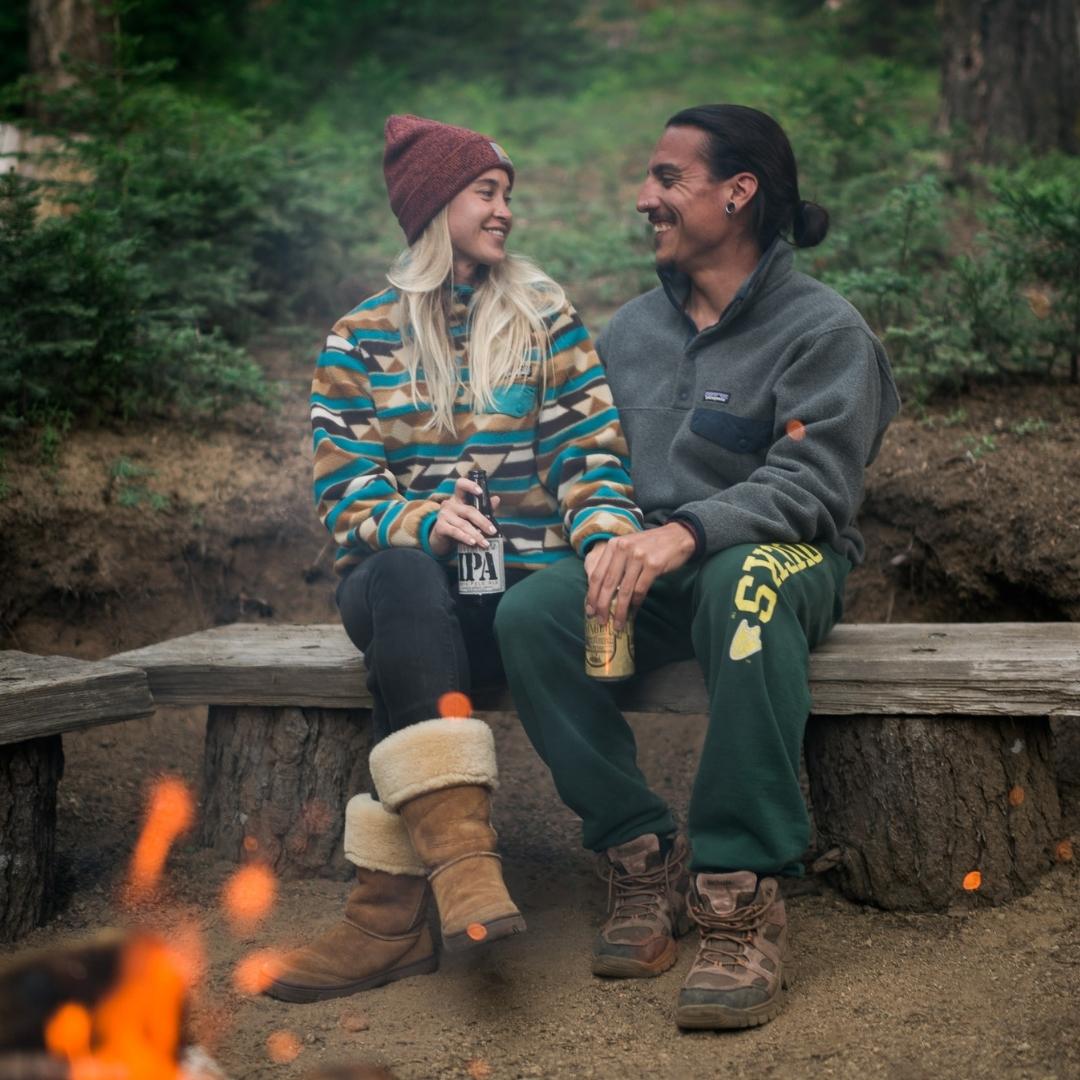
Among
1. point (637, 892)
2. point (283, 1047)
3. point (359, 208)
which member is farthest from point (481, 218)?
point (359, 208)

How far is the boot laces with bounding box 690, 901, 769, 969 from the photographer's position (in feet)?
9.37

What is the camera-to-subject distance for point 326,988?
3025 millimetres

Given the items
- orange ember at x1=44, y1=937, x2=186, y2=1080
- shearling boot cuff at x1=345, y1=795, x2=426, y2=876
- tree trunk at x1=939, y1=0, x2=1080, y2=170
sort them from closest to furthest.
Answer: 1. orange ember at x1=44, y1=937, x2=186, y2=1080
2. shearling boot cuff at x1=345, y1=795, x2=426, y2=876
3. tree trunk at x1=939, y1=0, x2=1080, y2=170

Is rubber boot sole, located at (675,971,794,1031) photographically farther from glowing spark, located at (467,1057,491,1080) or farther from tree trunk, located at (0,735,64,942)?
tree trunk, located at (0,735,64,942)

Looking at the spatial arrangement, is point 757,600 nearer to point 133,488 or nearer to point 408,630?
point 408,630

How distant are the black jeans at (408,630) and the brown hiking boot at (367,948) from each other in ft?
1.31

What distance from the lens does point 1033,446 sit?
15.0 feet

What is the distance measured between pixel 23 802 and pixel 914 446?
3.30 m

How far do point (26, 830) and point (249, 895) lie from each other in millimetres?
653

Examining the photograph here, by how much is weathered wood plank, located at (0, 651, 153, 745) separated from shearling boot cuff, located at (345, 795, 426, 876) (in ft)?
2.52

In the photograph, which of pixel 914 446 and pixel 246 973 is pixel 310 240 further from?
pixel 246 973

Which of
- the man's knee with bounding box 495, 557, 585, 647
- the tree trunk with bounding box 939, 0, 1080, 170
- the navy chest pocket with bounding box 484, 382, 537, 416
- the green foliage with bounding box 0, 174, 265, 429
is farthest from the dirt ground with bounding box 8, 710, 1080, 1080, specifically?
the tree trunk with bounding box 939, 0, 1080, 170

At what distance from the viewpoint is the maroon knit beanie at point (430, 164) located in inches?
136

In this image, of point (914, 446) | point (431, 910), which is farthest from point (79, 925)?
point (914, 446)
